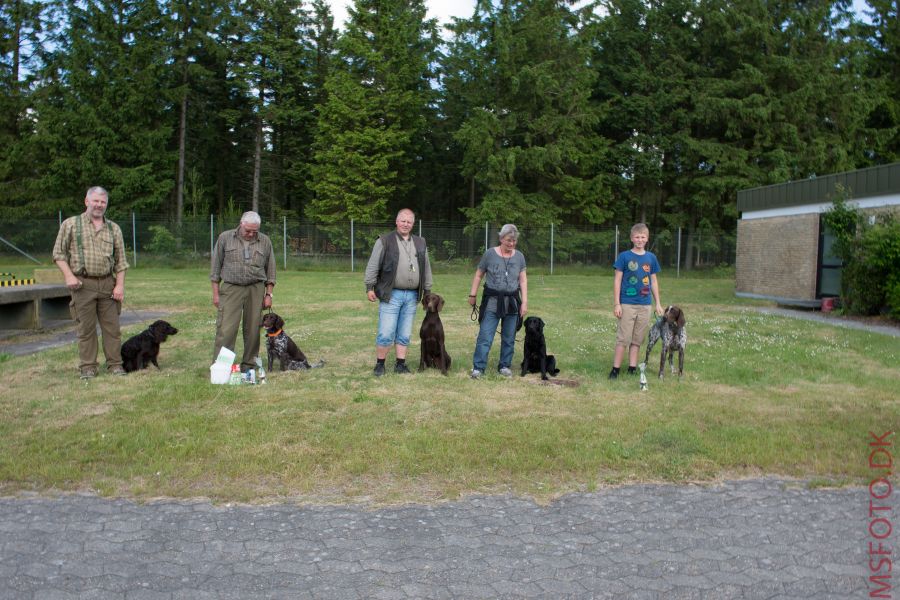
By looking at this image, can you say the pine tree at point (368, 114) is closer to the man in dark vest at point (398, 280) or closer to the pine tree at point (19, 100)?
the pine tree at point (19, 100)

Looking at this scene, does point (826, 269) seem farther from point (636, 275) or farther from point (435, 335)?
point (435, 335)

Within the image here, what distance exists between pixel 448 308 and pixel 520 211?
19.0m

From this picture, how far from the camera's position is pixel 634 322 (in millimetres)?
7227

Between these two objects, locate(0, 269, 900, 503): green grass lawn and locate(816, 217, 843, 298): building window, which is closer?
locate(0, 269, 900, 503): green grass lawn

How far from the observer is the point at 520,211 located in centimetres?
3297

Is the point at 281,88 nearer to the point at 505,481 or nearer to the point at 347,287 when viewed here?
the point at 347,287

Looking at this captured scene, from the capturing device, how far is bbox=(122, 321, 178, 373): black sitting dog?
744 cm

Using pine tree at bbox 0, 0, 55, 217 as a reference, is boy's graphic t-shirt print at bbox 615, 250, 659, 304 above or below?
below

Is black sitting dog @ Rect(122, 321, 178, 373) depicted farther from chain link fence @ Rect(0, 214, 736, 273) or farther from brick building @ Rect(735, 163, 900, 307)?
chain link fence @ Rect(0, 214, 736, 273)

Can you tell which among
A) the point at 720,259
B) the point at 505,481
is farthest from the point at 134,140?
the point at 505,481

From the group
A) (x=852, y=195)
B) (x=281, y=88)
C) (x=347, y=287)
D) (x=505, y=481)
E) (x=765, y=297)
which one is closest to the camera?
(x=505, y=481)

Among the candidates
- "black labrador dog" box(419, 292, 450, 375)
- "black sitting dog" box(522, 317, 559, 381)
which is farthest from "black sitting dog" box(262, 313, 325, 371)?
"black sitting dog" box(522, 317, 559, 381)

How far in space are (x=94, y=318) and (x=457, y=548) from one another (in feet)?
18.1

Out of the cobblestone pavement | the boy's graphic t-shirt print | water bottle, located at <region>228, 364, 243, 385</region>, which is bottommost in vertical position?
the cobblestone pavement
